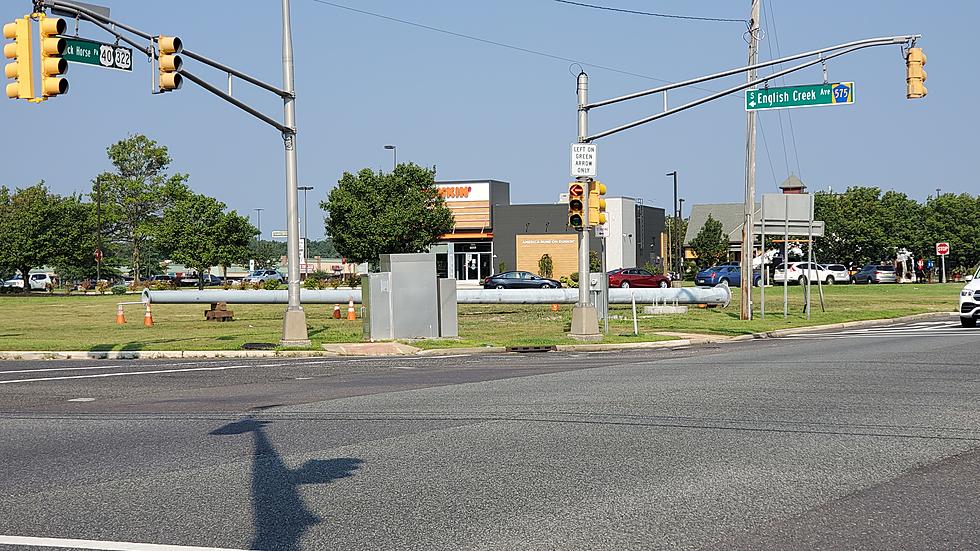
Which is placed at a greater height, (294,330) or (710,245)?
(710,245)

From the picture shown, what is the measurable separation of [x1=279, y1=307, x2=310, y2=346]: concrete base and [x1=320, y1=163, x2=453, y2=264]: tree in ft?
143

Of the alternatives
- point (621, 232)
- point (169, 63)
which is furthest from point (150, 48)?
point (621, 232)

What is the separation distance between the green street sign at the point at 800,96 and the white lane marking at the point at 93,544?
69.9 feet

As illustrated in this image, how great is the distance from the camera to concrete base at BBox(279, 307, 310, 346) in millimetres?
23641

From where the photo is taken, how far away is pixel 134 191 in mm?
87750

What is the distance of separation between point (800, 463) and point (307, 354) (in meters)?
15.7

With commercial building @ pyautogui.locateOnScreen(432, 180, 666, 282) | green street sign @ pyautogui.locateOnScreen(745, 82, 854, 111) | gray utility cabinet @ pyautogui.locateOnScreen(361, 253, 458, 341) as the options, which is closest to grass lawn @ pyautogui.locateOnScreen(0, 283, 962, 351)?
gray utility cabinet @ pyautogui.locateOnScreen(361, 253, 458, 341)

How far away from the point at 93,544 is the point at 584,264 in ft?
62.6

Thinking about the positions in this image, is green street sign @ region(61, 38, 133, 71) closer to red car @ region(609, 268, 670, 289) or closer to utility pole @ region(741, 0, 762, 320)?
utility pole @ region(741, 0, 762, 320)

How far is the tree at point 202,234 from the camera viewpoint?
74500 mm

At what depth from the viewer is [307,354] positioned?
22516 mm

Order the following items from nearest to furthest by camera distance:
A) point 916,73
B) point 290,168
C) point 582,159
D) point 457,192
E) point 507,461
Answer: point 507,461
point 916,73
point 290,168
point 582,159
point 457,192

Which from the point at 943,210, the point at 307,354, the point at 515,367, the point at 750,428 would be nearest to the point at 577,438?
the point at 750,428

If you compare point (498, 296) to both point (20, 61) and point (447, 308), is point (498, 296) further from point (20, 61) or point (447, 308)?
point (20, 61)
